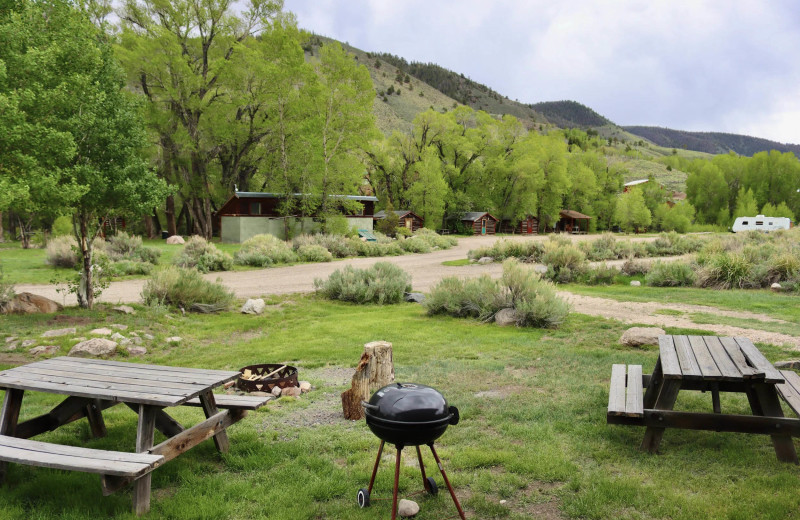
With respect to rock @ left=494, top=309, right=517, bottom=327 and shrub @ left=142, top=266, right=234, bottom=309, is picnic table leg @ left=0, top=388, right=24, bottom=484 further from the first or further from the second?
rock @ left=494, top=309, right=517, bottom=327

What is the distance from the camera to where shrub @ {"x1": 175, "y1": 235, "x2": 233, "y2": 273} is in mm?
19312

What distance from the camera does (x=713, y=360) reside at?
14.4ft

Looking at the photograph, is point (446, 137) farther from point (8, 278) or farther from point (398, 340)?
point (398, 340)

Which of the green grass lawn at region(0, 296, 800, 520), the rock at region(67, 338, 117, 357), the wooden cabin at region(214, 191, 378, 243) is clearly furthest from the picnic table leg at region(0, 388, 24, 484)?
the wooden cabin at region(214, 191, 378, 243)

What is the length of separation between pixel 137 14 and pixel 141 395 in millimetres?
36688

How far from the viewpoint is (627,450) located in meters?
4.25

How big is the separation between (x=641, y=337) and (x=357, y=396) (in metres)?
5.26

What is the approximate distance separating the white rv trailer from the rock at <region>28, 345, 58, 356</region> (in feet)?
187

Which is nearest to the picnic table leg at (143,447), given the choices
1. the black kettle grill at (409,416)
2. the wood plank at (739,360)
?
the black kettle grill at (409,416)

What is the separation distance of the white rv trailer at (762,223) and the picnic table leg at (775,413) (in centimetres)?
5496

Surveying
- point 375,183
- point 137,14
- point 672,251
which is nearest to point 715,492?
point 672,251

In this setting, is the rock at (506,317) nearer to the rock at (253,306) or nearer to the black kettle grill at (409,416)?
the rock at (253,306)

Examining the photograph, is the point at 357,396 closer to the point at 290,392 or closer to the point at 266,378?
the point at 290,392

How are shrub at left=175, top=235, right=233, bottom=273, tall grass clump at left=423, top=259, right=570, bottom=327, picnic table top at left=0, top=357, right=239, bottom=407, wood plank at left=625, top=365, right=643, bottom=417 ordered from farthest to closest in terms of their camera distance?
1. shrub at left=175, top=235, right=233, bottom=273
2. tall grass clump at left=423, top=259, right=570, bottom=327
3. wood plank at left=625, top=365, right=643, bottom=417
4. picnic table top at left=0, top=357, right=239, bottom=407
